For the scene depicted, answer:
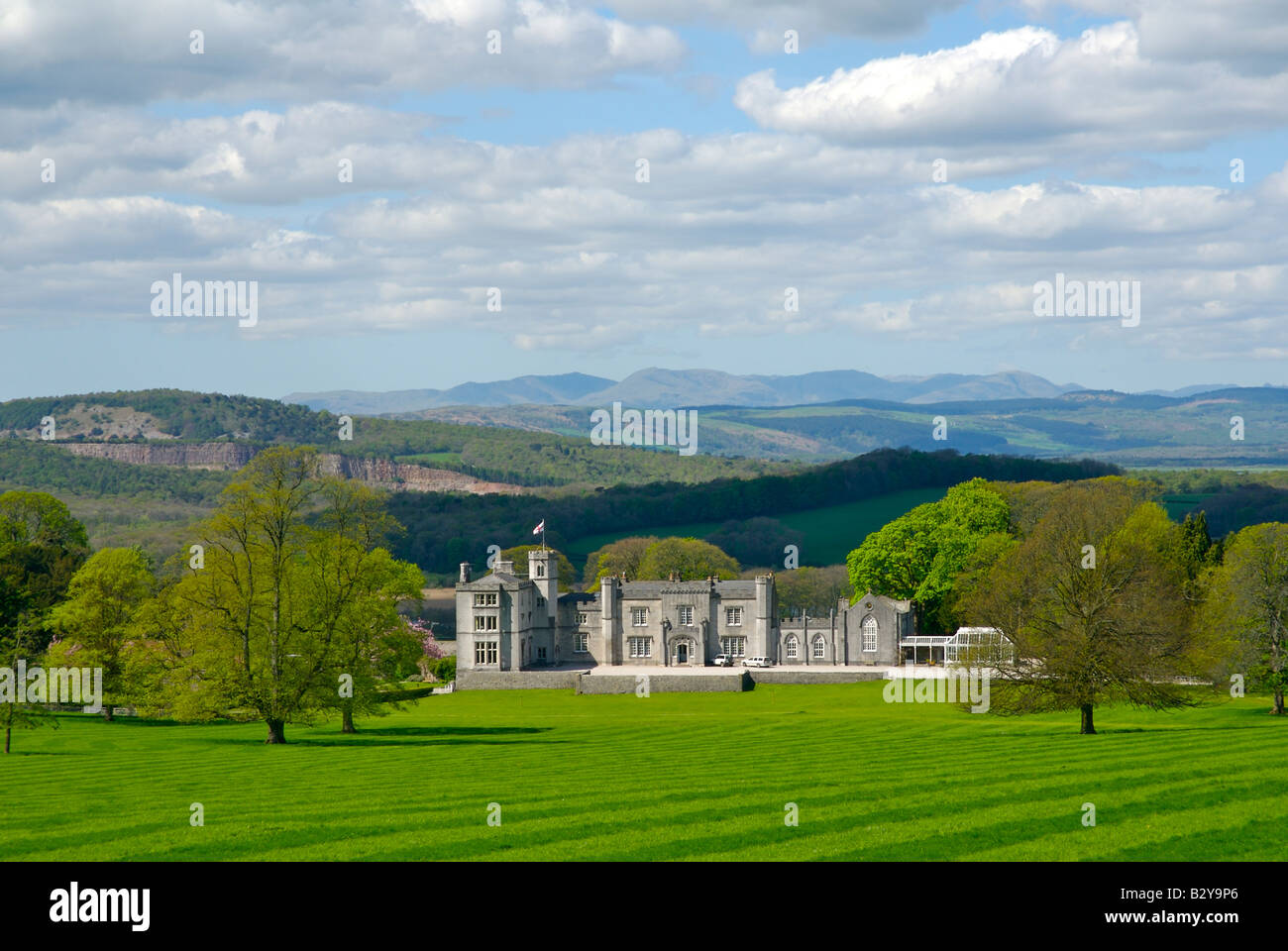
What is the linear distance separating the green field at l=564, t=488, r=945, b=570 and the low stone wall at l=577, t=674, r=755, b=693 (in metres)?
70.2

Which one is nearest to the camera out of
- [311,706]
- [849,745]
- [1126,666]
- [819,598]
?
[849,745]

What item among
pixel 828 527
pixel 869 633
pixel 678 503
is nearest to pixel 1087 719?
pixel 869 633

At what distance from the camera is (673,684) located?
81.1 meters

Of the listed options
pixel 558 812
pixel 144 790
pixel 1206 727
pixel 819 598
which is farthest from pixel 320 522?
pixel 819 598

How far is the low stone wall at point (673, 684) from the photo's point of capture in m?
80.4

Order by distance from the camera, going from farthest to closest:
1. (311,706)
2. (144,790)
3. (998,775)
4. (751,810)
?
1. (311,706)
2. (144,790)
3. (998,775)
4. (751,810)

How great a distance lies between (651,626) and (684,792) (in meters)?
61.1

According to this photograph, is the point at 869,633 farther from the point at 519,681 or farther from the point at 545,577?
the point at 519,681

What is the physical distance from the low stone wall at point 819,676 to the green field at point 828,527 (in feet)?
218

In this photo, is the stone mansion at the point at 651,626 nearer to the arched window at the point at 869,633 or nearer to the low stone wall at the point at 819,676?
the arched window at the point at 869,633

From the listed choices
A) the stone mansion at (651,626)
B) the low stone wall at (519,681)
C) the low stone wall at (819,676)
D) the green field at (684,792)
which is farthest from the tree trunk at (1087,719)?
the low stone wall at (519,681)
